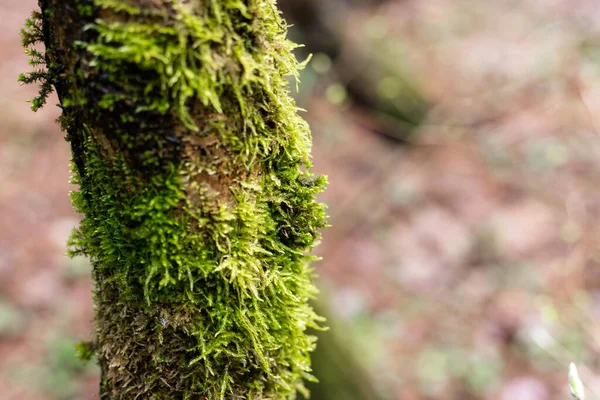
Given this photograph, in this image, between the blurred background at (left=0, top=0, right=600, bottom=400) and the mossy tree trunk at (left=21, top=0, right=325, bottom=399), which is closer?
the mossy tree trunk at (left=21, top=0, right=325, bottom=399)

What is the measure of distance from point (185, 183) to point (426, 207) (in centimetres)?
499

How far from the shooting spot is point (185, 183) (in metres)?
0.98

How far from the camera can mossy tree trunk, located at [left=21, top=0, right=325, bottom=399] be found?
2.95 feet

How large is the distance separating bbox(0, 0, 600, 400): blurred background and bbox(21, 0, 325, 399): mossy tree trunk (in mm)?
1680

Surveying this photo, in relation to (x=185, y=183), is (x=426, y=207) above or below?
below

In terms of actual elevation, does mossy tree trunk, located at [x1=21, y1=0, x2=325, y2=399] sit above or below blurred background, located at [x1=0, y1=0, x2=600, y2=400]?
above

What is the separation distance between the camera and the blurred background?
13.0 feet

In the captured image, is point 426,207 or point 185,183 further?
point 426,207

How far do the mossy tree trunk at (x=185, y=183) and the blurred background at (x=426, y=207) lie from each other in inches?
66.2

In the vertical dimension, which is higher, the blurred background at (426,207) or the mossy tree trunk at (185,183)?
the mossy tree trunk at (185,183)

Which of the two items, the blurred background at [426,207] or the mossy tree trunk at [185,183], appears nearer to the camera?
the mossy tree trunk at [185,183]

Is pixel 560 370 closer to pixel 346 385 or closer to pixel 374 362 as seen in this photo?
pixel 374 362

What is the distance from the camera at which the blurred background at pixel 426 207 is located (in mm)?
3969

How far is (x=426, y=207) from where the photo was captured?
5.60 metres
